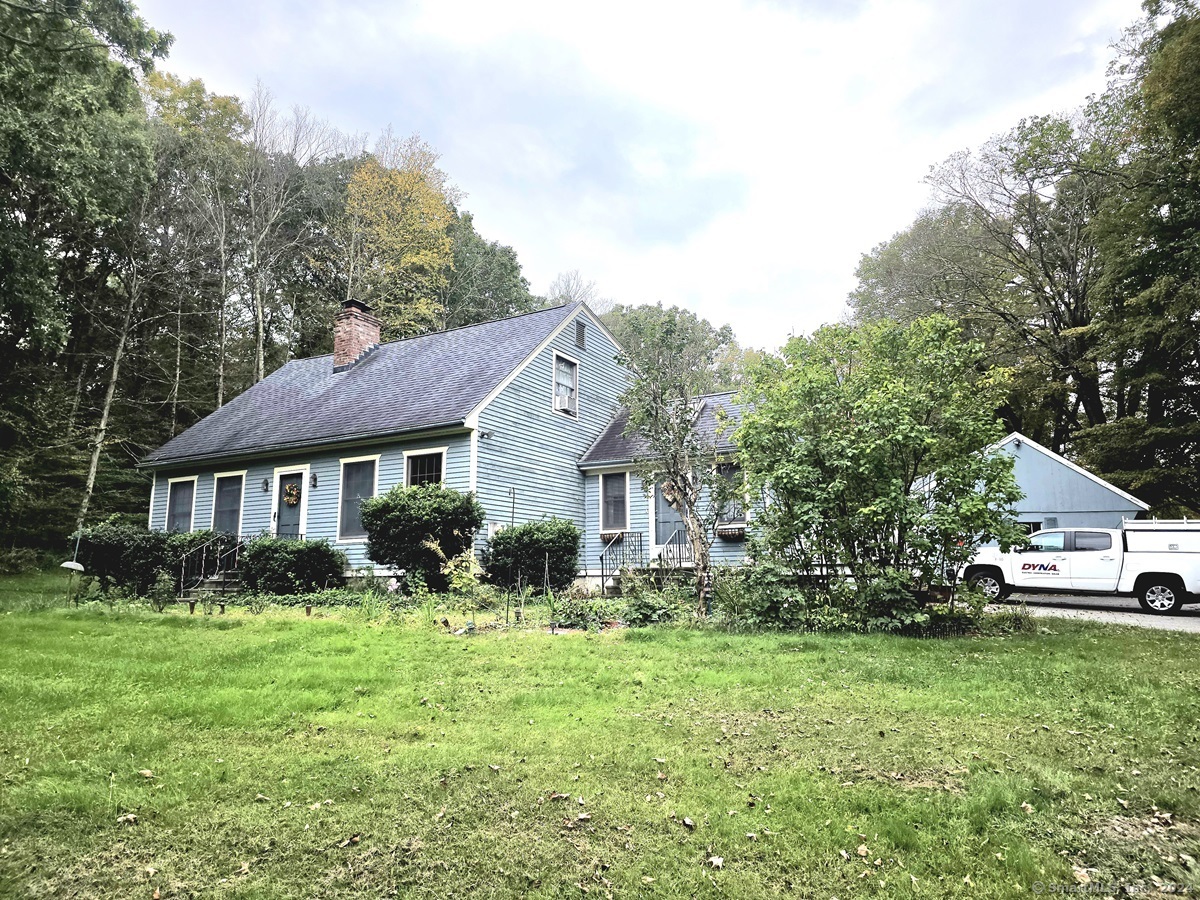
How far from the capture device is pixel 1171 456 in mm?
18531

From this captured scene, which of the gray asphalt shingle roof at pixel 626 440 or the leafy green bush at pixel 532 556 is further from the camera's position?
the gray asphalt shingle roof at pixel 626 440

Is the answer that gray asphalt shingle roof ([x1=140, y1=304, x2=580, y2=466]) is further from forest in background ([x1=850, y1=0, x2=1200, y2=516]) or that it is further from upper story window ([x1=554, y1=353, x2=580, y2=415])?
forest in background ([x1=850, y1=0, x2=1200, y2=516])

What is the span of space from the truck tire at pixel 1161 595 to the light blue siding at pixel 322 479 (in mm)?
12886

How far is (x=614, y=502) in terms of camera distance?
17125 mm

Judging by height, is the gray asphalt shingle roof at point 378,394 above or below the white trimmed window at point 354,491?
above

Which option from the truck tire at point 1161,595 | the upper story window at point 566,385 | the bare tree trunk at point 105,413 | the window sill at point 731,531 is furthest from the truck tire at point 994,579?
the bare tree trunk at point 105,413

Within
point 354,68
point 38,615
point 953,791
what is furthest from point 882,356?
point 354,68

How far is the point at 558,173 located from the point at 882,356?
889 inches

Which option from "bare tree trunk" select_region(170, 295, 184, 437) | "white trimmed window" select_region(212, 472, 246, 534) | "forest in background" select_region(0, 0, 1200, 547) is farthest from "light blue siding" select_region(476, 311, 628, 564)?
"bare tree trunk" select_region(170, 295, 184, 437)

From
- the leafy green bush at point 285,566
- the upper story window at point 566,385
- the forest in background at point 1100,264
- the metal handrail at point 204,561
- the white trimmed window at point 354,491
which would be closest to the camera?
the leafy green bush at point 285,566

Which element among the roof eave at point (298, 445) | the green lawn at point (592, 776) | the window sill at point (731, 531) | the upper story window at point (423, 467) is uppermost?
the roof eave at point (298, 445)

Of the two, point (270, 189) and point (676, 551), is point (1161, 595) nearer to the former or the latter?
point (676, 551)

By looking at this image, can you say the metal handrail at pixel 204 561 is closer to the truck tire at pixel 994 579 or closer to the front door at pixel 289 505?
the front door at pixel 289 505

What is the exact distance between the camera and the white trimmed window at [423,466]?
14.4 meters
